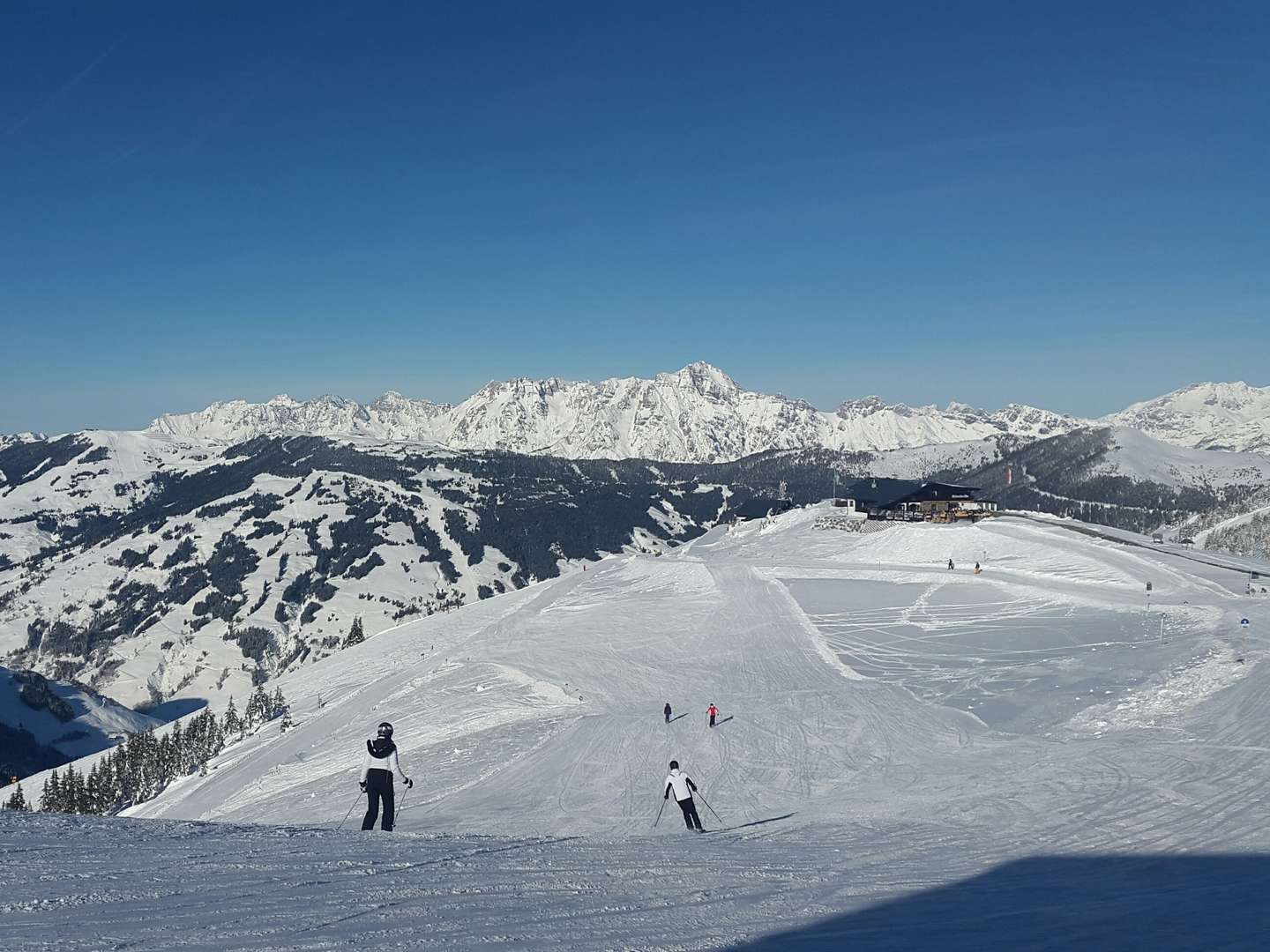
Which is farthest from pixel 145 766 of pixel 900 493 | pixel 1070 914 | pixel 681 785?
pixel 900 493

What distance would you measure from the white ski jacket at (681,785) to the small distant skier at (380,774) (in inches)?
202

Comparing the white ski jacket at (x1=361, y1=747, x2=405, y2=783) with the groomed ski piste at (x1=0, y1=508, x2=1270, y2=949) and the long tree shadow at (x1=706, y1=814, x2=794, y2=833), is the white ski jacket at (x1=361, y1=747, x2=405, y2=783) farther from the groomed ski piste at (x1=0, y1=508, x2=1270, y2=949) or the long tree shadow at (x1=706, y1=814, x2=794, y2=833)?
the long tree shadow at (x1=706, y1=814, x2=794, y2=833)

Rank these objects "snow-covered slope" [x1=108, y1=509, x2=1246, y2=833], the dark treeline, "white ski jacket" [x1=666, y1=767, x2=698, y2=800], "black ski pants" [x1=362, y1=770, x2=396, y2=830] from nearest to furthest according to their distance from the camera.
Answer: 1. "black ski pants" [x1=362, y1=770, x2=396, y2=830]
2. "white ski jacket" [x1=666, y1=767, x2=698, y2=800]
3. "snow-covered slope" [x1=108, y1=509, x2=1246, y2=833]
4. the dark treeline

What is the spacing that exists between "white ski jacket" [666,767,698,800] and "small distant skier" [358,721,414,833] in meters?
5.14

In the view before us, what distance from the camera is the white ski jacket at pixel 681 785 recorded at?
629 inches

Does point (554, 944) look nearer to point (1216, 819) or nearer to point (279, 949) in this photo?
point (279, 949)

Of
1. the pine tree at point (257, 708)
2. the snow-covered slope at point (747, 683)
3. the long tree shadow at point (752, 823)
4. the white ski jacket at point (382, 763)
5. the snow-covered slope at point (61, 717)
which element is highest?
the white ski jacket at point (382, 763)

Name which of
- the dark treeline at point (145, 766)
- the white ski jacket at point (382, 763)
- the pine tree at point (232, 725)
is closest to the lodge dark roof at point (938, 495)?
the dark treeline at point (145, 766)

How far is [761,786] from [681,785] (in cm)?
838

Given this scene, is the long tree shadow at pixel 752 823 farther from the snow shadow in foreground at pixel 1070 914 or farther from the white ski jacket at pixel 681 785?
the snow shadow in foreground at pixel 1070 914

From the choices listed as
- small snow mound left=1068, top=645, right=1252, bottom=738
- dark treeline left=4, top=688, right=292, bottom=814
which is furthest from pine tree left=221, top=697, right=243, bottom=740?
small snow mound left=1068, top=645, right=1252, bottom=738

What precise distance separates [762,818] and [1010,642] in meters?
29.2

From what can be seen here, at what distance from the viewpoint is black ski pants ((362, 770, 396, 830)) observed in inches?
550

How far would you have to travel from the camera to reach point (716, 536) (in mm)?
118062
